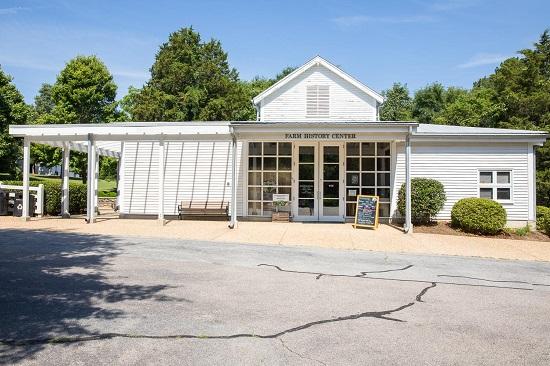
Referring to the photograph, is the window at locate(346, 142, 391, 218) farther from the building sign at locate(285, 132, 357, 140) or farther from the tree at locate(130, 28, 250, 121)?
the tree at locate(130, 28, 250, 121)

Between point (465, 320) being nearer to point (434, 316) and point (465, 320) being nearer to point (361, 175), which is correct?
Answer: point (434, 316)

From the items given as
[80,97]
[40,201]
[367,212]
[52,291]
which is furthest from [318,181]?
[80,97]

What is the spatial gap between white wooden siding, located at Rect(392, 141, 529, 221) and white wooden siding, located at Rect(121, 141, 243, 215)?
7346 millimetres

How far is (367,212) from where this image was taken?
1521 centimetres

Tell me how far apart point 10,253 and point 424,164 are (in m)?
14.1

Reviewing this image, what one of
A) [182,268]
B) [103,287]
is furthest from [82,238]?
[103,287]

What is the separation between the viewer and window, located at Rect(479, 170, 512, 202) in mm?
16484

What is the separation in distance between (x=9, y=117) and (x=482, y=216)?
29.5m

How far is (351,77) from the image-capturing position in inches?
739

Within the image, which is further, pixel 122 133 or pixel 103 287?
pixel 122 133

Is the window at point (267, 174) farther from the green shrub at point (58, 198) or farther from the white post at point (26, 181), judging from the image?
the white post at point (26, 181)

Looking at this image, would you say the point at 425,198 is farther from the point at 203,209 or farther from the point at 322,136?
the point at 203,209

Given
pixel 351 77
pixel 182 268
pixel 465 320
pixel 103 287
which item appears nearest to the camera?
pixel 465 320

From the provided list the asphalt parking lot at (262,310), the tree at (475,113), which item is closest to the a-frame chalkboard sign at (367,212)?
the asphalt parking lot at (262,310)
